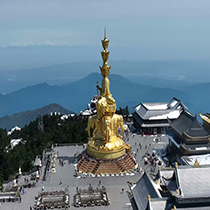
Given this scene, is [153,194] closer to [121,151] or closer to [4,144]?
[121,151]

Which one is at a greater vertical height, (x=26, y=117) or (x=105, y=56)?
(x=105, y=56)

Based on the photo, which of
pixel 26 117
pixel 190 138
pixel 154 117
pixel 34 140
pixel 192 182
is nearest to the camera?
pixel 192 182

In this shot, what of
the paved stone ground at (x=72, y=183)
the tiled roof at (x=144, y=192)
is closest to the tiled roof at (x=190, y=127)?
the paved stone ground at (x=72, y=183)

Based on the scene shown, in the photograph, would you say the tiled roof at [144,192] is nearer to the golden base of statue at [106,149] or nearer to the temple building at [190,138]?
the golden base of statue at [106,149]

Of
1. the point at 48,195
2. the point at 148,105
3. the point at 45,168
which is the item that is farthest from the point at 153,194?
the point at 148,105

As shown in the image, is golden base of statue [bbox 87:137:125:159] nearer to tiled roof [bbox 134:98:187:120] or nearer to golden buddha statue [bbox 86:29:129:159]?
golden buddha statue [bbox 86:29:129:159]

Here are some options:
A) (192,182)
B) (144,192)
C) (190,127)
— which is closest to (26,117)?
(190,127)

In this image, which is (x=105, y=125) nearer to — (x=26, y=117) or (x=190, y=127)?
(x=190, y=127)
